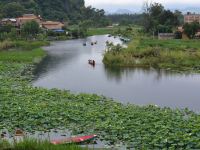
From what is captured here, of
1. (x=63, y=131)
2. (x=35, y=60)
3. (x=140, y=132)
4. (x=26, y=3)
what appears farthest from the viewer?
(x=26, y=3)

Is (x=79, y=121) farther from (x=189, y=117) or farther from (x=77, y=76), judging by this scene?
(x=77, y=76)

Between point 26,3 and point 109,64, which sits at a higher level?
point 26,3

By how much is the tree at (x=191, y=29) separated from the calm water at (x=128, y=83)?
63.3 feet

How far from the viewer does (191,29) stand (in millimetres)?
46781

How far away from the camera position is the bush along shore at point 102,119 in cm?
1044

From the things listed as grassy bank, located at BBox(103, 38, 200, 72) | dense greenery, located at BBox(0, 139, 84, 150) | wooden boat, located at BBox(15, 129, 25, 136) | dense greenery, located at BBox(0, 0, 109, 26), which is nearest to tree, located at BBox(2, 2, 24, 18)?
dense greenery, located at BBox(0, 0, 109, 26)

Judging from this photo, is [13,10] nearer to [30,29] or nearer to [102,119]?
[30,29]

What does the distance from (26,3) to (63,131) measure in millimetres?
75021

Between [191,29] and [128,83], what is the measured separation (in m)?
26.9

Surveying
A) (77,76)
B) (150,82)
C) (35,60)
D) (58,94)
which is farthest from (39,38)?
(58,94)

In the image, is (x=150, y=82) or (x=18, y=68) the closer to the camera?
(x=150, y=82)

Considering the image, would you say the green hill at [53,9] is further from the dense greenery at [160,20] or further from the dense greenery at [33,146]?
the dense greenery at [33,146]

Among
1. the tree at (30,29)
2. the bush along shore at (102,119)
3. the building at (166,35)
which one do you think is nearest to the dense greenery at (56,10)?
the tree at (30,29)

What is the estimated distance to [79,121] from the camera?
1239 cm
